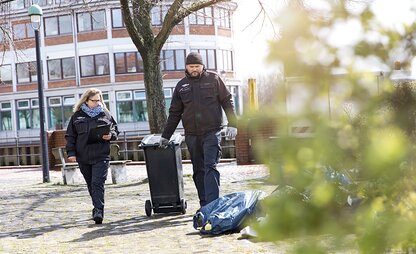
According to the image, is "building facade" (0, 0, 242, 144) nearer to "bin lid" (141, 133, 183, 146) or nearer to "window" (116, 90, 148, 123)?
"window" (116, 90, 148, 123)

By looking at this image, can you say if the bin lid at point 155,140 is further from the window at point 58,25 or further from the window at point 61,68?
the window at point 58,25

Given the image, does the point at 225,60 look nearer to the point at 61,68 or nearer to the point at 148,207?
the point at 61,68

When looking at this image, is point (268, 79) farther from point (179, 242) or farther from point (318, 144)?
point (179, 242)

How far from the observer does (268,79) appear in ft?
5.35

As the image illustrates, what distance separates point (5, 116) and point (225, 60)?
695 inches

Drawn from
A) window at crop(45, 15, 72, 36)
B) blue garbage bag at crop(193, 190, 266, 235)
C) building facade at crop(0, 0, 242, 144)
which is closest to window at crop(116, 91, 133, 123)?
building facade at crop(0, 0, 242, 144)

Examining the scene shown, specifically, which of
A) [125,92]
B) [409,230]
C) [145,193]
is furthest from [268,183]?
[125,92]

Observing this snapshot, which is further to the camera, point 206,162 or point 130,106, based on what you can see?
point 130,106

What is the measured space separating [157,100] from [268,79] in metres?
13.4

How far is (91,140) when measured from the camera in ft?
27.7

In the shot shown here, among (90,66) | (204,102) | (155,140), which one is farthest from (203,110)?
(90,66)

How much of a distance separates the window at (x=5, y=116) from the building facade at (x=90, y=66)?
0.05m

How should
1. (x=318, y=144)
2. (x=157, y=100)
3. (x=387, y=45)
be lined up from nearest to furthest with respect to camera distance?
(x=318, y=144) → (x=387, y=45) → (x=157, y=100)

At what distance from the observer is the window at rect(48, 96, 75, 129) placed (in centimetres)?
5264
